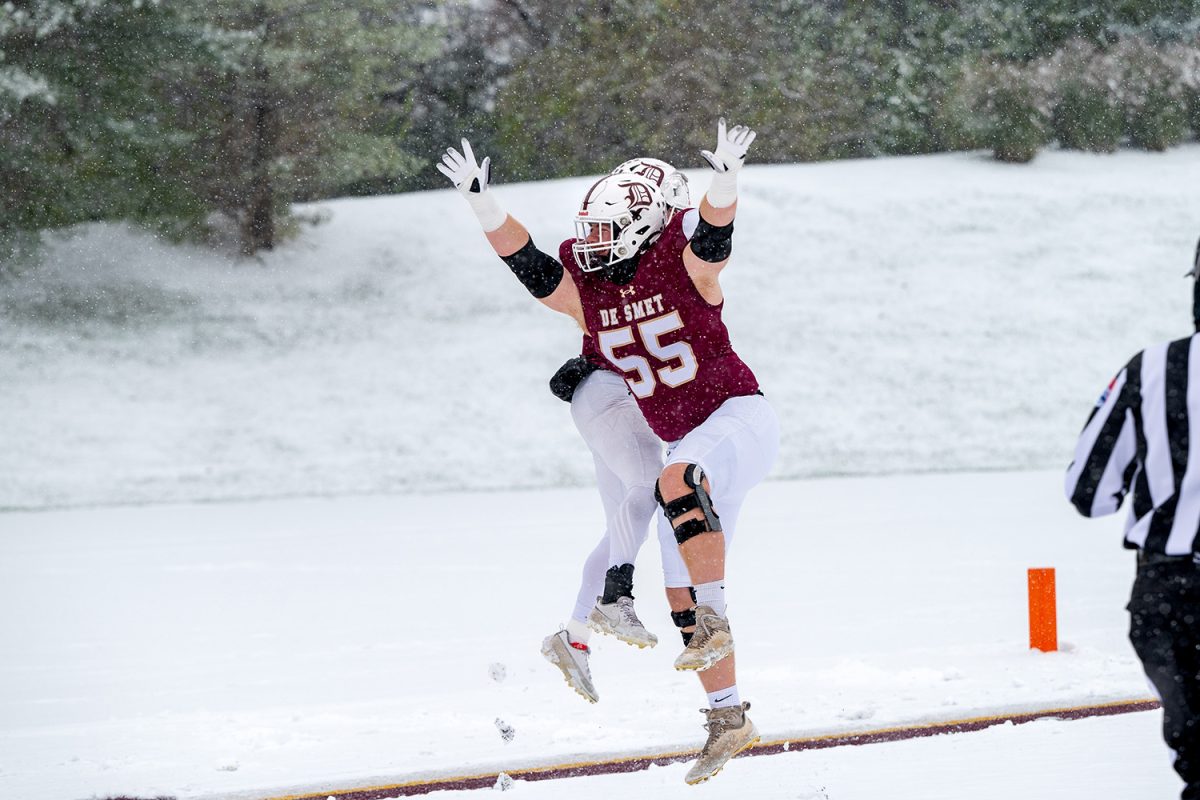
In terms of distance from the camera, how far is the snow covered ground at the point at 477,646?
6.15 meters

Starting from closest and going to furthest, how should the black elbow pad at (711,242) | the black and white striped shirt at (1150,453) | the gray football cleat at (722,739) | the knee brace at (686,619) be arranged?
the black and white striped shirt at (1150,453) < the black elbow pad at (711,242) < the gray football cleat at (722,739) < the knee brace at (686,619)

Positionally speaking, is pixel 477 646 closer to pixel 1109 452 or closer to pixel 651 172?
pixel 651 172

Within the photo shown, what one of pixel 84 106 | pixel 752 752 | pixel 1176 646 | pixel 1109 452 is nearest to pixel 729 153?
pixel 1109 452

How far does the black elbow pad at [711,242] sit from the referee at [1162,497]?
170cm

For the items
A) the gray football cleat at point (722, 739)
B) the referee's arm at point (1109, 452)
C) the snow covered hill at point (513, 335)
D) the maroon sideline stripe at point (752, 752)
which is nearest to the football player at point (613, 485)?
the gray football cleat at point (722, 739)

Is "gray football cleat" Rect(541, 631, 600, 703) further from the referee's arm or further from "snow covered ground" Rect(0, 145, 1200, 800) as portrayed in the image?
the referee's arm

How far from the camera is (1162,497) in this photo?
3238 mm

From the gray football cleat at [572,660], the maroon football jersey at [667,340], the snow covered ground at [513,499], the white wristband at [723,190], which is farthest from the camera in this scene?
the snow covered ground at [513,499]

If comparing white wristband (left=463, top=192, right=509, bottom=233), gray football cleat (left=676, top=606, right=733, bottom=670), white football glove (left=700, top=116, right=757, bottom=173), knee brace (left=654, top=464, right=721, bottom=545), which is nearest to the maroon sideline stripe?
gray football cleat (left=676, top=606, right=733, bottom=670)

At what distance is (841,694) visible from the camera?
6.90m

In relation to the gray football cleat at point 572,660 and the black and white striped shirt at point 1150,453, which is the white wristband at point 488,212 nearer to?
the gray football cleat at point 572,660

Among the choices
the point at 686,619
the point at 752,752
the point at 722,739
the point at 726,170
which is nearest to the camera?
the point at 726,170

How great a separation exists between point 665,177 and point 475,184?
2.40 ft

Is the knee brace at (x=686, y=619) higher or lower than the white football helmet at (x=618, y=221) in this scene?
lower
